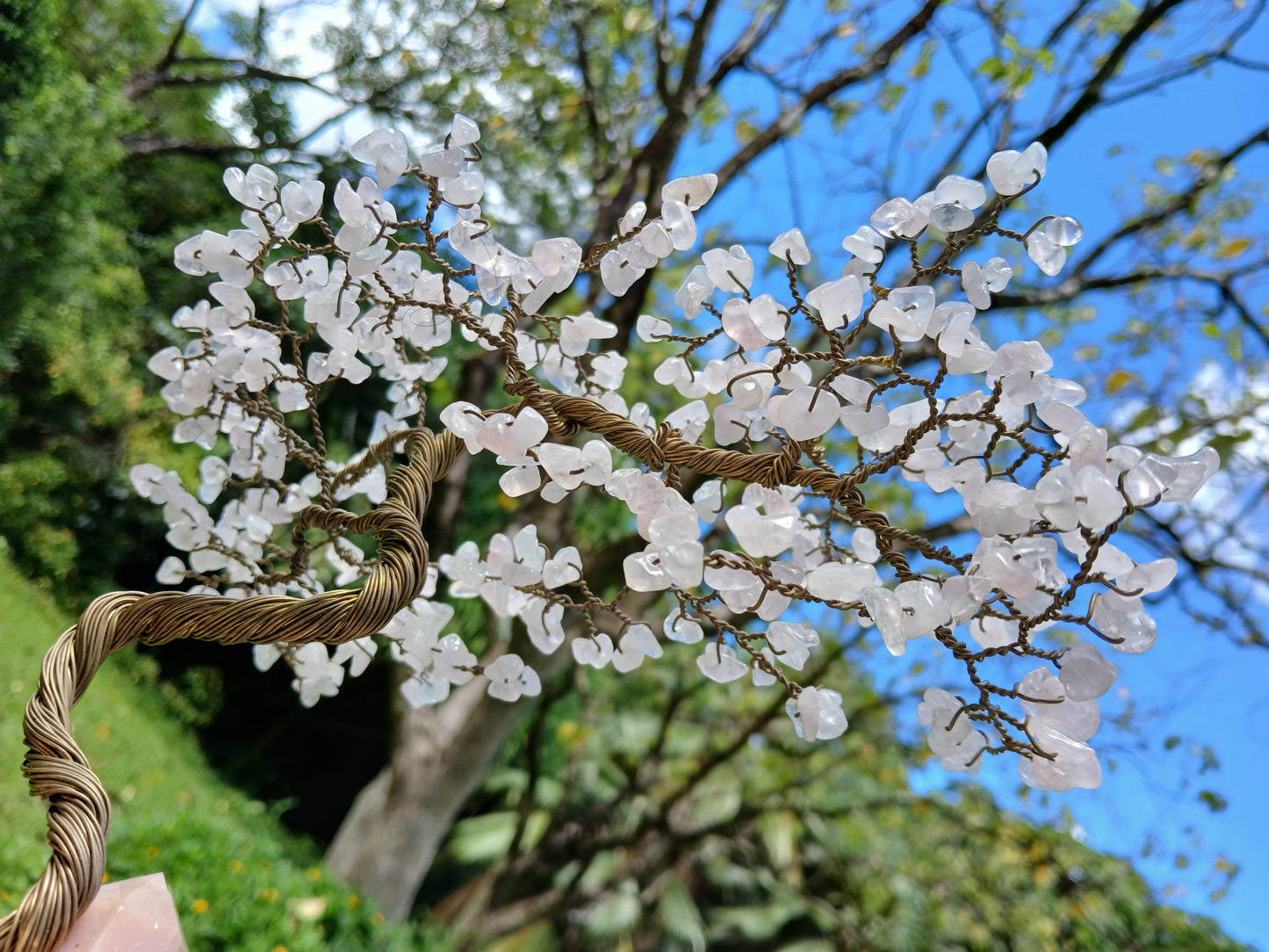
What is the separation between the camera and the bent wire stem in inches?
17.3

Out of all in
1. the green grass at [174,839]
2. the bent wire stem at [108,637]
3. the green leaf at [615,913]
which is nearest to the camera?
the bent wire stem at [108,637]

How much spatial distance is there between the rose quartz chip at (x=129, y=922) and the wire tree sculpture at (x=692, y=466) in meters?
0.06

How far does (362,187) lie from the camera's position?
23.5 inches

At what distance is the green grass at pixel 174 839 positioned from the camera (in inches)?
77.7

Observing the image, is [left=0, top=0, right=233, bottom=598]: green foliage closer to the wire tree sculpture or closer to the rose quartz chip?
the wire tree sculpture

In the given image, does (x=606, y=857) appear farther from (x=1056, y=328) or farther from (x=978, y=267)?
(x=978, y=267)

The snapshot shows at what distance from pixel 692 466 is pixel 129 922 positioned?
0.49m

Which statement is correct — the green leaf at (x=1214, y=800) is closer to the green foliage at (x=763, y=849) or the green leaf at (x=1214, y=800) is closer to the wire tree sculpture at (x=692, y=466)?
the green foliage at (x=763, y=849)

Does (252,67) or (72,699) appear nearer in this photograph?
(72,699)

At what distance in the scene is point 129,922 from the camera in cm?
51

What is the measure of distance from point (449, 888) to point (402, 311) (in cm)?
387

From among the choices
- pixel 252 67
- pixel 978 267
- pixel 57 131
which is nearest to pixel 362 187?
pixel 978 267

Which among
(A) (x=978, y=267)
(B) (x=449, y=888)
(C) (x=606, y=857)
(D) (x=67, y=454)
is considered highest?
(A) (x=978, y=267)

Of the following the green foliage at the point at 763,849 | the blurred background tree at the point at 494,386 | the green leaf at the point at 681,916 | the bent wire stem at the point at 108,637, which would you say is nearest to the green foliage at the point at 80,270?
the blurred background tree at the point at 494,386
